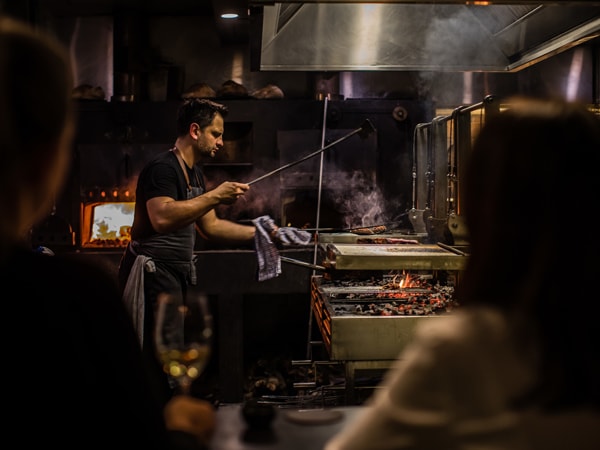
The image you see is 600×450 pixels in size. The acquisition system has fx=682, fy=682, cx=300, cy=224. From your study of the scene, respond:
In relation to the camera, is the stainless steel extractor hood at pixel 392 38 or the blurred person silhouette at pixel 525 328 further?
the stainless steel extractor hood at pixel 392 38

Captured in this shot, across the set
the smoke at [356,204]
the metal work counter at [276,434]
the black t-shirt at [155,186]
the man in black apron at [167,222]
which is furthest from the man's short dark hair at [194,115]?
the smoke at [356,204]

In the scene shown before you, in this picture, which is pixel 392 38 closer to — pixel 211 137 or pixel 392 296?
pixel 211 137

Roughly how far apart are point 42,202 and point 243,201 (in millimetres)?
5680

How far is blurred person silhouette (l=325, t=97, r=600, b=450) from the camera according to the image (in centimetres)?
111

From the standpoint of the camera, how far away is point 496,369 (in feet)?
3.63

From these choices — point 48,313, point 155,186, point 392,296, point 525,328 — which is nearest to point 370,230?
point 392,296

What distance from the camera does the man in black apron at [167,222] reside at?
12.2 ft

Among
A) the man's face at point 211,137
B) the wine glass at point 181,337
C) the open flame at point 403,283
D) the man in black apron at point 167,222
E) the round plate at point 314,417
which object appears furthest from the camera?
the open flame at point 403,283

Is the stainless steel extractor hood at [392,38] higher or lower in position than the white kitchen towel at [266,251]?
higher

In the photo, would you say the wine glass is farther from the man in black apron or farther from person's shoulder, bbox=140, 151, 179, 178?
person's shoulder, bbox=140, 151, 179, 178

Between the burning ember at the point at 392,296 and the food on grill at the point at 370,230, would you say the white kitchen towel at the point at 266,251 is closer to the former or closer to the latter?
the burning ember at the point at 392,296

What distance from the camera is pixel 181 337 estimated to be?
1.50 meters

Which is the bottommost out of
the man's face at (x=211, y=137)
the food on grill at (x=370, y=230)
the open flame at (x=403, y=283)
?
the open flame at (x=403, y=283)

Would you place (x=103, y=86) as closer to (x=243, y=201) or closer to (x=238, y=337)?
(x=243, y=201)
